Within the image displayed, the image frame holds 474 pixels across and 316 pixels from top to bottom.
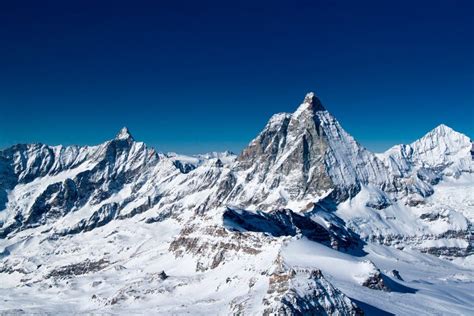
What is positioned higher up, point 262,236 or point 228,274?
point 262,236

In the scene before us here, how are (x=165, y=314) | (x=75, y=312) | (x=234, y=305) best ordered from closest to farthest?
1. (x=234, y=305)
2. (x=165, y=314)
3. (x=75, y=312)

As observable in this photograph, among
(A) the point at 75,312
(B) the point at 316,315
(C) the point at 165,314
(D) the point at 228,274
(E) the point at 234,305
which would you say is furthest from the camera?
(A) the point at 75,312

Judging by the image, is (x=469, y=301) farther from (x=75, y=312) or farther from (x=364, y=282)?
(x=75, y=312)

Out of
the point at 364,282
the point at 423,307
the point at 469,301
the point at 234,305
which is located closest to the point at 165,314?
the point at 234,305

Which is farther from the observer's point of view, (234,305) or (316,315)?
(234,305)

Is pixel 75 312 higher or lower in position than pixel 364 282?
lower

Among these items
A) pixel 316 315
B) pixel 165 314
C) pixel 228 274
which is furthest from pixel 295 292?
pixel 228 274

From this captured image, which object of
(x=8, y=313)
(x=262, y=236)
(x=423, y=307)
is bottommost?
(x=8, y=313)

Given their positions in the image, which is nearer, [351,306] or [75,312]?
[351,306]

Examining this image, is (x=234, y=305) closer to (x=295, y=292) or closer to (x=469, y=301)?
(x=295, y=292)
